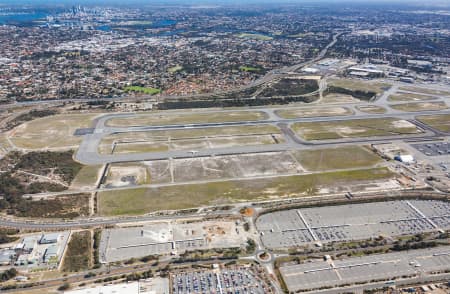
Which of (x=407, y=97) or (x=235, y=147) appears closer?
(x=235, y=147)

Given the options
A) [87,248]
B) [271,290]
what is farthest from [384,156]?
[87,248]

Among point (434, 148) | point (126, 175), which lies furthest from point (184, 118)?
point (434, 148)

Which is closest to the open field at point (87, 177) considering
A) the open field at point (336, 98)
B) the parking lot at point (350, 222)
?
the parking lot at point (350, 222)

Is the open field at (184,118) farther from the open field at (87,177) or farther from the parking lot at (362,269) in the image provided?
the parking lot at (362,269)

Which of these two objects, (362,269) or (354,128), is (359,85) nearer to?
(354,128)

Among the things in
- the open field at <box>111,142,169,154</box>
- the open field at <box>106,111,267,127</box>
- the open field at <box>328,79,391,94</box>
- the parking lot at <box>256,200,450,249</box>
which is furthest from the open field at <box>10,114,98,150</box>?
the open field at <box>328,79,391,94</box>

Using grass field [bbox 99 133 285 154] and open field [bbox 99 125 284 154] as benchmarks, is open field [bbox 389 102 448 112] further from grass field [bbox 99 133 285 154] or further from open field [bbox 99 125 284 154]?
grass field [bbox 99 133 285 154]

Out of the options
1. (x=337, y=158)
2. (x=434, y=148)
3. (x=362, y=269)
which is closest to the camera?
(x=362, y=269)
